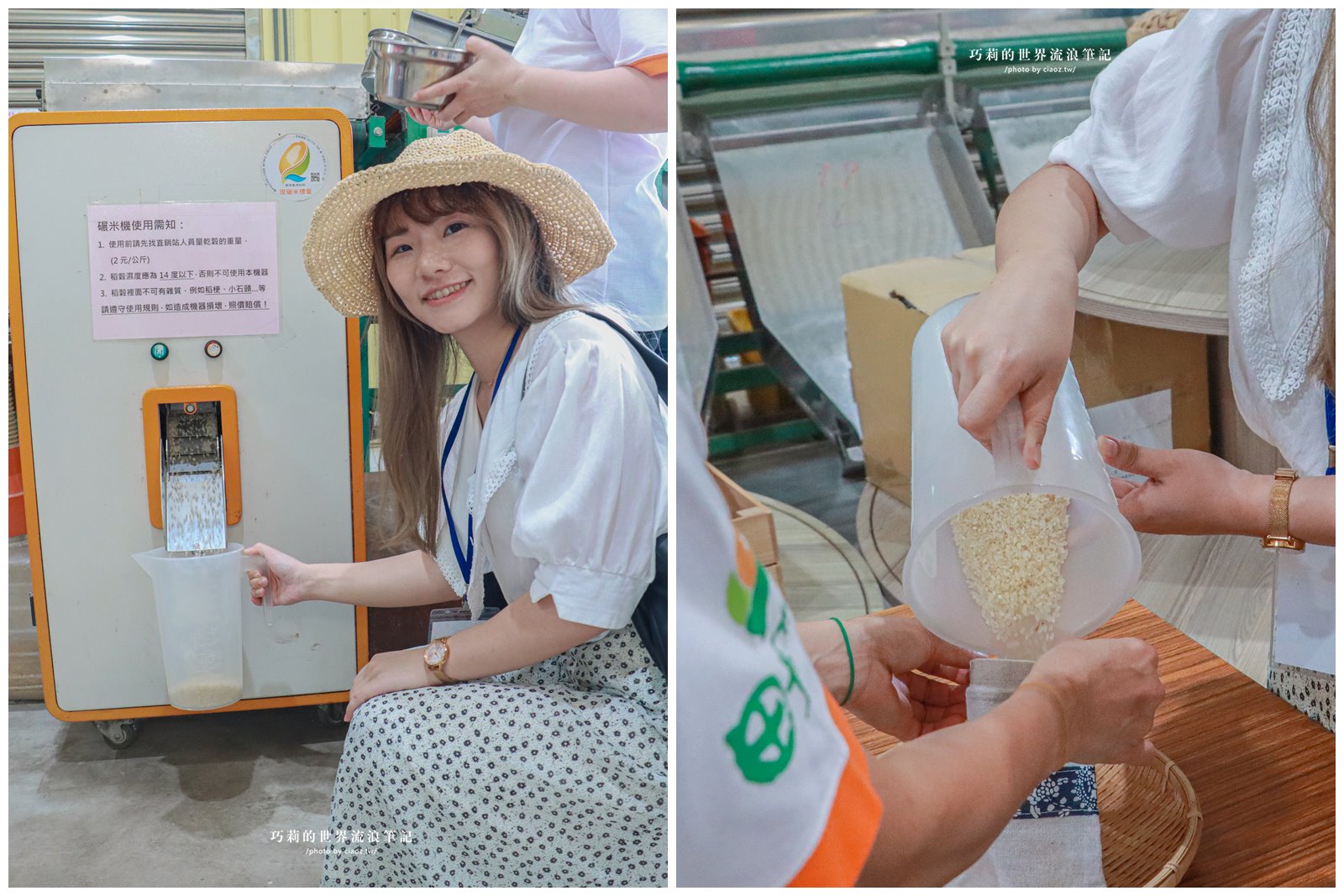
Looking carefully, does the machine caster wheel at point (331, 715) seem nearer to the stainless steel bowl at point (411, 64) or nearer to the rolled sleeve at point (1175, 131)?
the stainless steel bowl at point (411, 64)

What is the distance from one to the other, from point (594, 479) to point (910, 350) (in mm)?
426

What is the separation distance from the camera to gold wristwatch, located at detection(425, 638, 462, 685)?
1233 mm

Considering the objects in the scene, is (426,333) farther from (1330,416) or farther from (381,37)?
(1330,416)

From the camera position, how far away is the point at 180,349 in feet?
4.17

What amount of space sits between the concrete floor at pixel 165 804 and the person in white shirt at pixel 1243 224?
101 centimetres

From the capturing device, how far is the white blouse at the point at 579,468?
1.14 m

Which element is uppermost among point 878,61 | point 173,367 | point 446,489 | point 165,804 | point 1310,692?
point 878,61

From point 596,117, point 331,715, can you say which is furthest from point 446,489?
point 596,117

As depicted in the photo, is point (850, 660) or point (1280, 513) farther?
point (1280, 513)

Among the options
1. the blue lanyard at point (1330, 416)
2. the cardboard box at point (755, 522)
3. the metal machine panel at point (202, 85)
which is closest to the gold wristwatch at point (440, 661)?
the cardboard box at point (755, 522)

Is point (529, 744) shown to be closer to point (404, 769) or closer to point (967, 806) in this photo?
point (404, 769)

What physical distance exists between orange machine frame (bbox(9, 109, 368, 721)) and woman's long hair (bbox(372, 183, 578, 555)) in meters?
0.08

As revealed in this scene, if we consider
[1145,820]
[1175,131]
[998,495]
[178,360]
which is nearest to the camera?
[998,495]

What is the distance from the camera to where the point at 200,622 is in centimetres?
134
